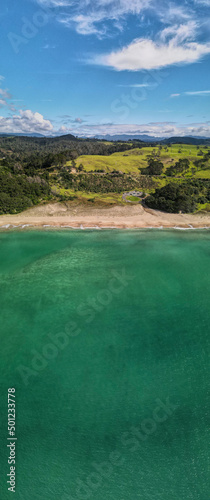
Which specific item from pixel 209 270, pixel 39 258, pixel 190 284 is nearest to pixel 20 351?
pixel 39 258

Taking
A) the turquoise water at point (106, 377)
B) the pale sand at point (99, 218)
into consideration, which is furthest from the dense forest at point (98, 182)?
the turquoise water at point (106, 377)

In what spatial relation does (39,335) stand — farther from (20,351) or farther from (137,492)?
(137,492)

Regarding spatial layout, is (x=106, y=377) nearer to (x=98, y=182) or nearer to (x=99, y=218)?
(x=99, y=218)

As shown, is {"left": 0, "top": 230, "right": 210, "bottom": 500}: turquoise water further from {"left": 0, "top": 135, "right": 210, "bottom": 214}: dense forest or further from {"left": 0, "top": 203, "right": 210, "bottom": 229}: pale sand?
{"left": 0, "top": 135, "right": 210, "bottom": 214}: dense forest

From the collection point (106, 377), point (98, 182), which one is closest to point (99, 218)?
point (98, 182)

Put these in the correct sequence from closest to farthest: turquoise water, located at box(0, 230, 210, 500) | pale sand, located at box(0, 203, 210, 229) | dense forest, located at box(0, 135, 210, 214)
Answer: turquoise water, located at box(0, 230, 210, 500), pale sand, located at box(0, 203, 210, 229), dense forest, located at box(0, 135, 210, 214)

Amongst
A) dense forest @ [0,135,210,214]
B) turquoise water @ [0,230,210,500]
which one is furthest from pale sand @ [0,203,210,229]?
turquoise water @ [0,230,210,500]

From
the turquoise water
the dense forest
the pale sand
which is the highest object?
the dense forest

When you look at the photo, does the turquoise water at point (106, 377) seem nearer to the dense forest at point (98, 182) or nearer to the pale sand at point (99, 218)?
the pale sand at point (99, 218)
